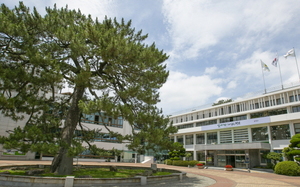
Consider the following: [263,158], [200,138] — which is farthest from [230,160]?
[200,138]

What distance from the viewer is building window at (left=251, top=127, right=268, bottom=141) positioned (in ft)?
106

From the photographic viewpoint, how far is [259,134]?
109 ft

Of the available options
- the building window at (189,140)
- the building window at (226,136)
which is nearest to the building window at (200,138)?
the building window at (189,140)

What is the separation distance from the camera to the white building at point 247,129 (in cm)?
3005

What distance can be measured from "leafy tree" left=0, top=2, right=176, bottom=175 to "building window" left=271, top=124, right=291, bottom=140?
76.6 ft

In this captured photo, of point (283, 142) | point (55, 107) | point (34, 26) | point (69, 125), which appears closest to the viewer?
point (34, 26)

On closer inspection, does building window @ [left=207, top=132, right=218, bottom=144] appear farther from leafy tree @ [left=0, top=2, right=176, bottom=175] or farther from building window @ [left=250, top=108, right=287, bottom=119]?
leafy tree @ [left=0, top=2, right=176, bottom=175]

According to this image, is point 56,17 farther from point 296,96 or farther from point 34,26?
point 296,96

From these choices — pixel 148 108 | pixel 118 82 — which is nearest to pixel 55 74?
pixel 118 82

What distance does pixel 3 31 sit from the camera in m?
10.9

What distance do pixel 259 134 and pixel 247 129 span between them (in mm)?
2119

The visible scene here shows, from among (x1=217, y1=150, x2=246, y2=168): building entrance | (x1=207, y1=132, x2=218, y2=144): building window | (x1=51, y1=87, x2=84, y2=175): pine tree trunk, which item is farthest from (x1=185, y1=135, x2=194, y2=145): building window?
(x1=51, y1=87, x2=84, y2=175): pine tree trunk

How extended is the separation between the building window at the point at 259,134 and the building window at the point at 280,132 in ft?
3.46

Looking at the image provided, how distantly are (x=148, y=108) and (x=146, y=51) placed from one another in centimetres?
389
